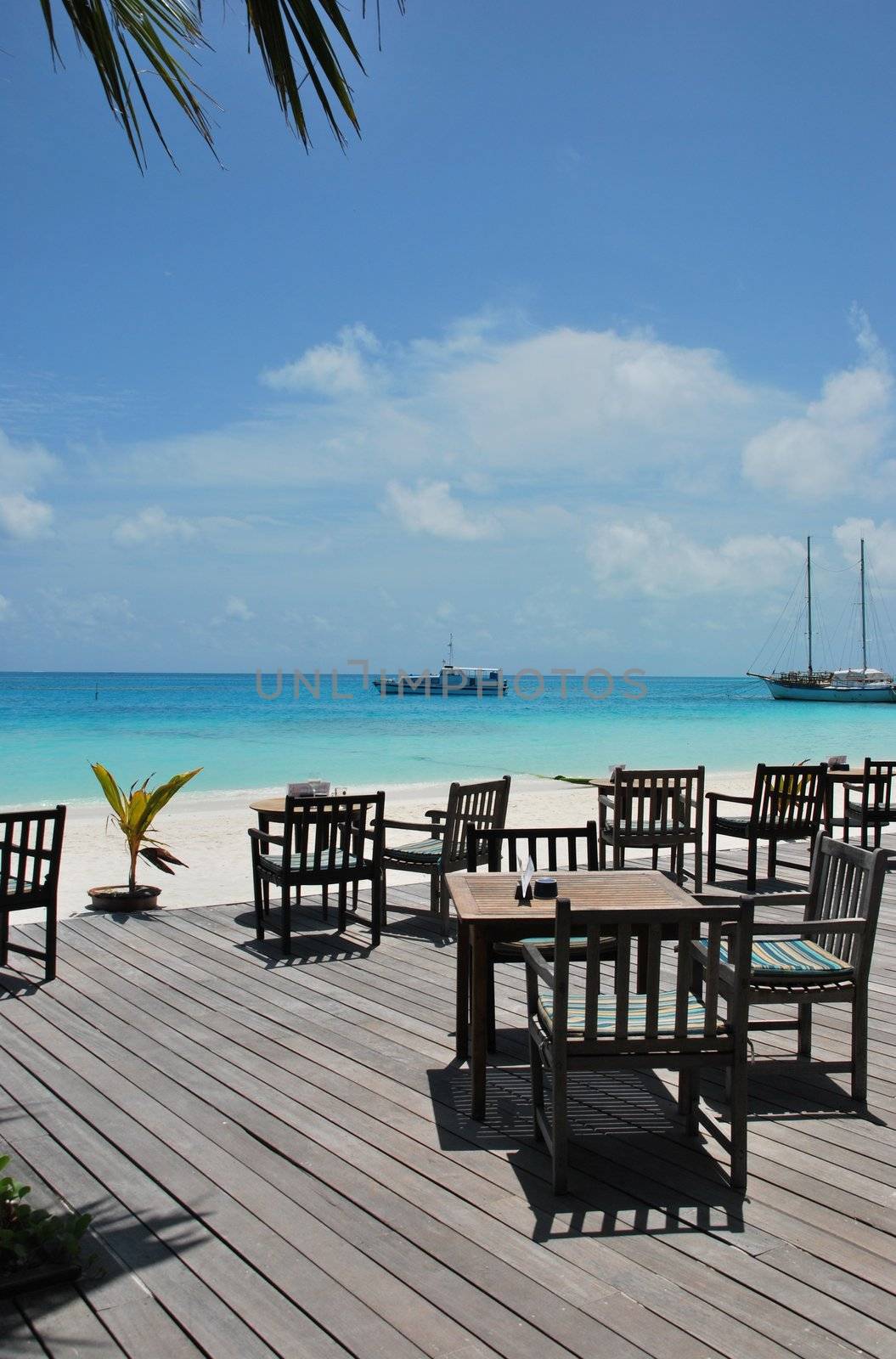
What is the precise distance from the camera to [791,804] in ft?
23.9

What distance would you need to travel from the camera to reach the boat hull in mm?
62781

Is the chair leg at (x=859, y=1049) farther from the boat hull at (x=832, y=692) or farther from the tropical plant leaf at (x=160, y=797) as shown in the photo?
the boat hull at (x=832, y=692)

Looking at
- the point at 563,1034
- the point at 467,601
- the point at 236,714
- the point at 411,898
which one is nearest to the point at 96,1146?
the point at 563,1034

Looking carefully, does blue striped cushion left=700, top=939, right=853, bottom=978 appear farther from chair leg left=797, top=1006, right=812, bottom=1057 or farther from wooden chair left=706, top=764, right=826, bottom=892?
wooden chair left=706, top=764, right=826, bottom=892

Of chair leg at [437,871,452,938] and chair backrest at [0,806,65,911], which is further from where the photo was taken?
chair leg at [437,871,452,938]

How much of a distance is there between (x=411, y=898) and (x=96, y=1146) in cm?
383

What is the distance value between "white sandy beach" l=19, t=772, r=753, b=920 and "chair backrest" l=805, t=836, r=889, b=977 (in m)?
4.24

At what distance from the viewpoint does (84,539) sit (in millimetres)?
70312

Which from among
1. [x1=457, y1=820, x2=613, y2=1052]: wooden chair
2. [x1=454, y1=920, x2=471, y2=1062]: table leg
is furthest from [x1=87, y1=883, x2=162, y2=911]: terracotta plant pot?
[x1=454, y1=920, x2=471, y2=1062]: table leg

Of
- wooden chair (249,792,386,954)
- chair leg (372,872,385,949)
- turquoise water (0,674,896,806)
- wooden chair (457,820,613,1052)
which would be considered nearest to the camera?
wooden chair (457,820,613,1052)

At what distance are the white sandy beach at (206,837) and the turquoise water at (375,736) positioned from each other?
392cm

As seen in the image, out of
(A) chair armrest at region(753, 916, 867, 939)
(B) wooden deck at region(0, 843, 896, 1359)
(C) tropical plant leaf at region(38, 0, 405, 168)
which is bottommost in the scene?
(B) wooden deck at region(0, 843, 896, 1359)

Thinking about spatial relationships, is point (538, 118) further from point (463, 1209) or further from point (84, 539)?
point (84, 539)

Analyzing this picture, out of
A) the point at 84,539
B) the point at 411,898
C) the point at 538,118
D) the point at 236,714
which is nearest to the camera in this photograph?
the point at 411,898
